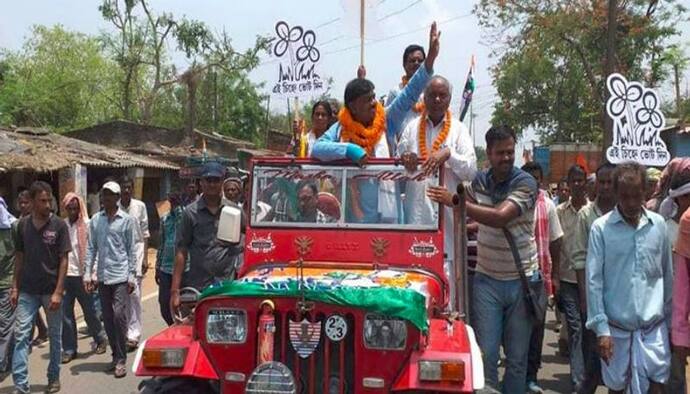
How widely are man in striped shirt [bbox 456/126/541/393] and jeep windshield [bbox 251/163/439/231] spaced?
356 millimetres

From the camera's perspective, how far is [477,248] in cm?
556

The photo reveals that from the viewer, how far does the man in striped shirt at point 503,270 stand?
17.0 feet

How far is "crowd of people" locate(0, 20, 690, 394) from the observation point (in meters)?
4.54

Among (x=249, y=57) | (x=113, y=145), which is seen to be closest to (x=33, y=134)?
(x=113, y=145)

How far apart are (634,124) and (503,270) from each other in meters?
3.66

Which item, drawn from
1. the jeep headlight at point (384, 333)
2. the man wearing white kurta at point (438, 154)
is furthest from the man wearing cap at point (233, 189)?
the jeep headlight at point (384, 333)

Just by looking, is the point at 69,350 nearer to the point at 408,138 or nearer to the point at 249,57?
the point at 408,138

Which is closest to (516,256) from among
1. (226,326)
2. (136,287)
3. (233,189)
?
(226,326)

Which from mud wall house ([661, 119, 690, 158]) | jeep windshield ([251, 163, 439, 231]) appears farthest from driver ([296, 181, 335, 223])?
mud wall house ([661, 119, 690, 158])

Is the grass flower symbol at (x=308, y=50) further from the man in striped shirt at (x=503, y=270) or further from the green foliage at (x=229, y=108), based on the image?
the green foliage at (x=229, y=108)

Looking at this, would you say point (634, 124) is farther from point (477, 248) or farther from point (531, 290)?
point (531, 290)

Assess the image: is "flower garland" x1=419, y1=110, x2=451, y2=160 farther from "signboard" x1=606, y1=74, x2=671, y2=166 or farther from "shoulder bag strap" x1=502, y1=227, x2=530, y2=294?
"signboard" x1=606, y1=74, x2=671, y2=166

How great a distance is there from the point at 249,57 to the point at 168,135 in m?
6.86

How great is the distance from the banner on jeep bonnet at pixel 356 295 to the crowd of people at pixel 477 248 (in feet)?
3.15
